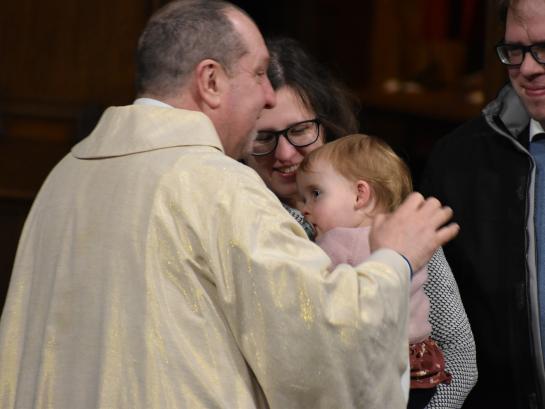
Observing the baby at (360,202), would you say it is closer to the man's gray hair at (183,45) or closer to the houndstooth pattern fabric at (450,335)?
the houndstooth pattern fabric at (450,335)

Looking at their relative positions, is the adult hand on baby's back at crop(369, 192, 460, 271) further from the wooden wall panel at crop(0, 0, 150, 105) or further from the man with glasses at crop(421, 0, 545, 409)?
the wooden wall panel at crop(0, 0, 150, 105)

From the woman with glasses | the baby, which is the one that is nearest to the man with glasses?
the woman with glasses

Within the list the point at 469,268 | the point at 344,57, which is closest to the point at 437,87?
the point at 344,57

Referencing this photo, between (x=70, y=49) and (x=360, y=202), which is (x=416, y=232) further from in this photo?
(x=70, y=49)

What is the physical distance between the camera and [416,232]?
8.44ft

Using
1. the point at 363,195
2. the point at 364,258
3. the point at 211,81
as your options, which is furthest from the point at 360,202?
the point at 211,81

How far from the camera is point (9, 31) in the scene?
4785 mm

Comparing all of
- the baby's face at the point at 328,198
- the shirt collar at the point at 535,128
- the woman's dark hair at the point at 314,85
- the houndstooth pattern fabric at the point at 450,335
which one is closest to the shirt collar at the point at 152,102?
the baby's face at the point at 328,198

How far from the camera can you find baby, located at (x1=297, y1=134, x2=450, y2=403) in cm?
286

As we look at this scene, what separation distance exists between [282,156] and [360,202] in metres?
0.35

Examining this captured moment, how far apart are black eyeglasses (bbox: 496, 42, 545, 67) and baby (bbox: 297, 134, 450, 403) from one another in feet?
1.70

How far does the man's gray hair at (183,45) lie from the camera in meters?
2.67

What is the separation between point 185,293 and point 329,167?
655mm

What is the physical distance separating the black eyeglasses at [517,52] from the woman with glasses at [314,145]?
0.45m
